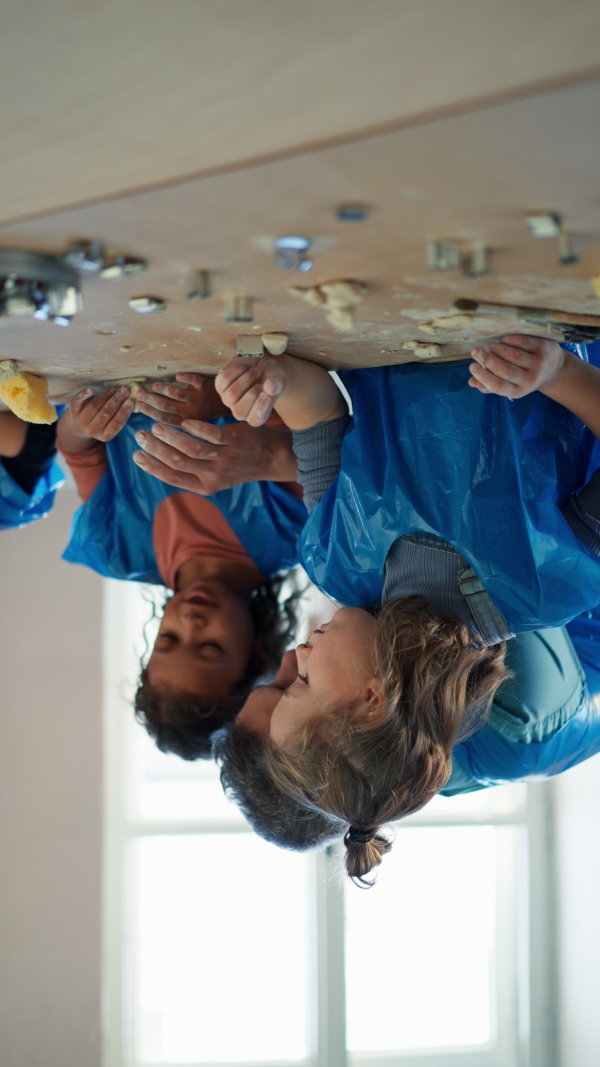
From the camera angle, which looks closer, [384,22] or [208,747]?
[384,22]

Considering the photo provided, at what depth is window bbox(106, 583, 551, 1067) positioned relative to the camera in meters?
2.46

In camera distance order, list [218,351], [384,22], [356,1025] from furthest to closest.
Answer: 1. [356,1025]
2. [218,351]
3. [384,22]

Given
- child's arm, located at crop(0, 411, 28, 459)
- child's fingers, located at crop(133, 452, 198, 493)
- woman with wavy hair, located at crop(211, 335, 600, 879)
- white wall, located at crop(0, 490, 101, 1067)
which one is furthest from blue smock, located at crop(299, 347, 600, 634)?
white wall, located at crop(0, 490, 101, 1067)

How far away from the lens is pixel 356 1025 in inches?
99.4

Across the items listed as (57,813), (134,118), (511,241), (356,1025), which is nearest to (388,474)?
(511,241)

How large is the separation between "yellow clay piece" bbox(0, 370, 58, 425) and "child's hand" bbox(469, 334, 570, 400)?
406 millimetres

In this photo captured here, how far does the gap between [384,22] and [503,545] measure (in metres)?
0.54

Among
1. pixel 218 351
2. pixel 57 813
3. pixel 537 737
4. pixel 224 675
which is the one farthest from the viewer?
pixel 57 813

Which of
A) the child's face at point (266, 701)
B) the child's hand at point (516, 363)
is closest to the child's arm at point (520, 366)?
the child's hand at point (516, 363)

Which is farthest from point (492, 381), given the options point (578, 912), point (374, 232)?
point (578, 912)

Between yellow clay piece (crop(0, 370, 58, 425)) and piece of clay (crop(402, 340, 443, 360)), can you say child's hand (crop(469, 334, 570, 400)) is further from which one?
yellow clay piece (crop(0, 370, 58, 425))

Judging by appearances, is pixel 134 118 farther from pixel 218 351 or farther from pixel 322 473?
pixel 322 473

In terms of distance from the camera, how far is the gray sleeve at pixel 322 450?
96 centimetres

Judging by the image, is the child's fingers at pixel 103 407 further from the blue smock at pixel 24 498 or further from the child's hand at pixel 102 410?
the blue smock at pixel 24 498
